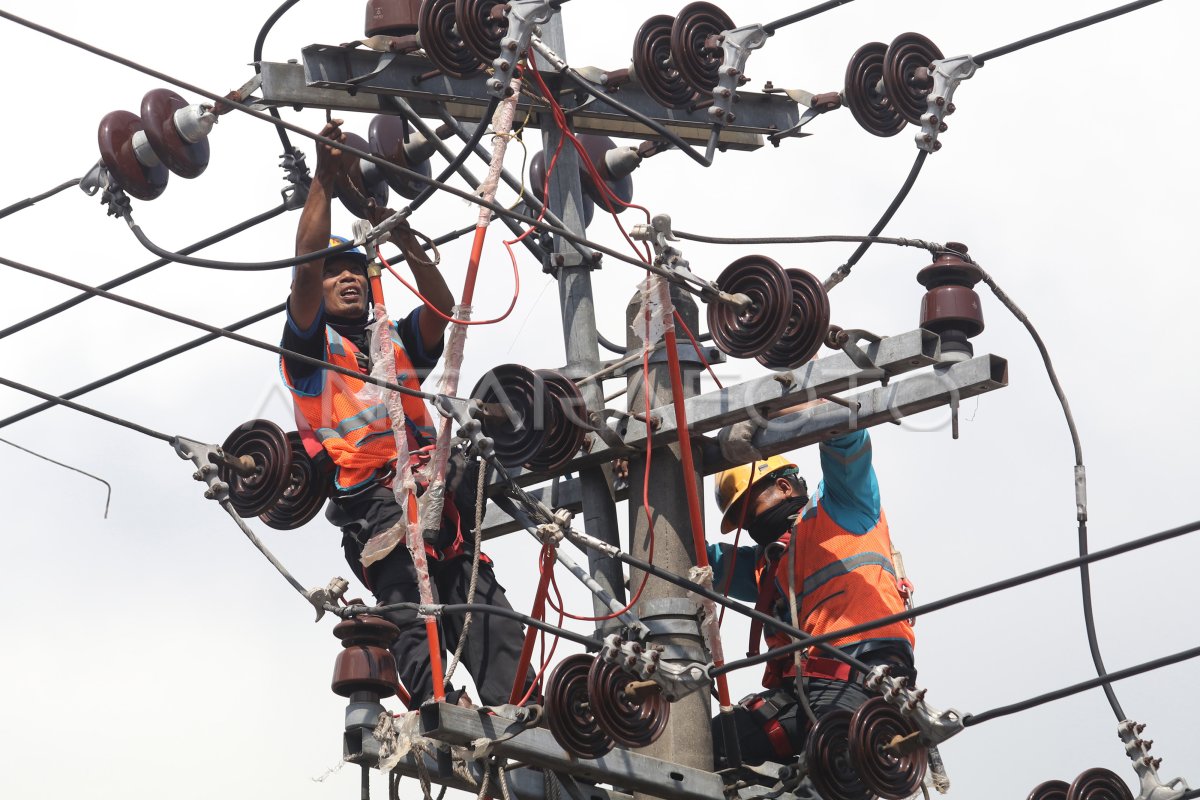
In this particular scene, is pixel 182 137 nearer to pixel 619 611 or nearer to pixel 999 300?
pixel 619 611

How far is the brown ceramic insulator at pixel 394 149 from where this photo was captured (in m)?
13.1

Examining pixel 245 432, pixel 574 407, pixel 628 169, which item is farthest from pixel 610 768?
pixel 628 169

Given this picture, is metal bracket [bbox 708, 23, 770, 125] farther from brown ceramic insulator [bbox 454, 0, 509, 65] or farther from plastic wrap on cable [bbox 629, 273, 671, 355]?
brown ceramic insulator [bbox 454, 0, 509, 65]

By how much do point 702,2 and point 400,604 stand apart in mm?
3052

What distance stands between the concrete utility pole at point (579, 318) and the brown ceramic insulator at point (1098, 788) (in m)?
2.17

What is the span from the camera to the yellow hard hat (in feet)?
41.8

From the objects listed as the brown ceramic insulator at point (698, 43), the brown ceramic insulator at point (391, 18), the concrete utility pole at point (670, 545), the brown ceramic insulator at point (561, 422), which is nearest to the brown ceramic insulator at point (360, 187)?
the brown ceramic insulator at point (391, 18)

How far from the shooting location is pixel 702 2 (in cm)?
1200

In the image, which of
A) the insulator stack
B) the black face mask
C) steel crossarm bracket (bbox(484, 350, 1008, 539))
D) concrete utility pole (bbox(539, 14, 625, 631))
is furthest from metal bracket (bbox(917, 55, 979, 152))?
the black face mask

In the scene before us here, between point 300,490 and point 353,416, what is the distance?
1.50 feet

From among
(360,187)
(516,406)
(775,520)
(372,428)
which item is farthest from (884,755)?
(360,187)

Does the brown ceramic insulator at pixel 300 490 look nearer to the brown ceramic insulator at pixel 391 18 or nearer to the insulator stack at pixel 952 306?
the brown ceramic insulator at pixel 391 18

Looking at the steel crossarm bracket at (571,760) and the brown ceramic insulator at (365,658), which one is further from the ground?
the brown ceramic insulator at (365,658)

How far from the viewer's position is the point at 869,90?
483 inches
